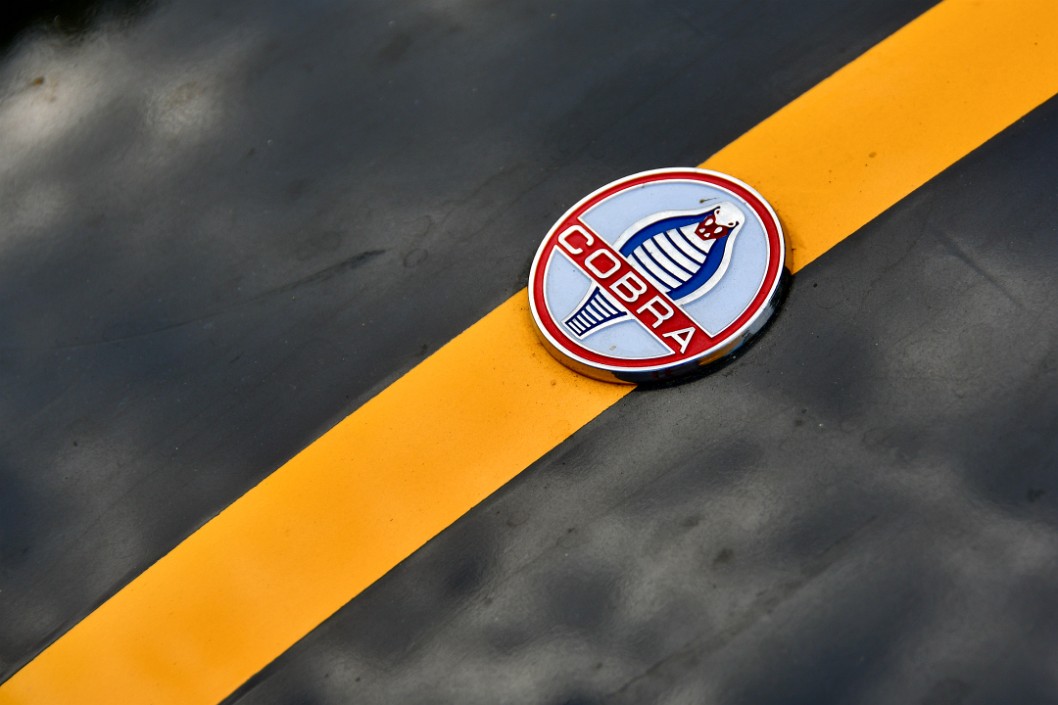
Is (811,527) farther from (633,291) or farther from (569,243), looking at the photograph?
(569,243)

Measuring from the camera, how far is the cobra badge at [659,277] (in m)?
3.02

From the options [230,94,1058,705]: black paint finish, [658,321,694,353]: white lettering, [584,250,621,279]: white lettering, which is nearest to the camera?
[230,94,1058,705]: black paint finish

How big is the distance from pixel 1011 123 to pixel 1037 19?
42 centimetres

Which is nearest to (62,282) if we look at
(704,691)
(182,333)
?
(182,333)

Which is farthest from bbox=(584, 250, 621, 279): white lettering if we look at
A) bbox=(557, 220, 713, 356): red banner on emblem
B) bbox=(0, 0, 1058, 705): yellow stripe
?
bbox=(0, 0, 1058, 705): yellow stripe

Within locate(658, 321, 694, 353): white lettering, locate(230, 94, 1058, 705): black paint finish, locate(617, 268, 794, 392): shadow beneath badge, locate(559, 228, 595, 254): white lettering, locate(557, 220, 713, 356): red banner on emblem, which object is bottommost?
locate(230, 94, 1058, 705): black paint finish

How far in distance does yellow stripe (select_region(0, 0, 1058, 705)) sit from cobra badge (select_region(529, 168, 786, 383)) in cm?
11

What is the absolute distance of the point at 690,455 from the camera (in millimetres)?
2986

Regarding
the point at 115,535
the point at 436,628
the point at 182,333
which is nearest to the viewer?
the point at 436,628

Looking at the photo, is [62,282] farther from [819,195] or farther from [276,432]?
[819,195]

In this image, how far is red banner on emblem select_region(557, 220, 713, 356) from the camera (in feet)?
9.90

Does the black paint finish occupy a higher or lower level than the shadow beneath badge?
lower

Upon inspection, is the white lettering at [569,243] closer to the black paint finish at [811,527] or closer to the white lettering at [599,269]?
the white lettering at [599,269]

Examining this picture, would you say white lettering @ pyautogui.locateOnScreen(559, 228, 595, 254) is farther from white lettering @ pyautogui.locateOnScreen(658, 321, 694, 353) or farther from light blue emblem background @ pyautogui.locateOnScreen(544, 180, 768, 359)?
white lettering @ pyautogui.locateOnScreen(658, 321, 694, 353)
